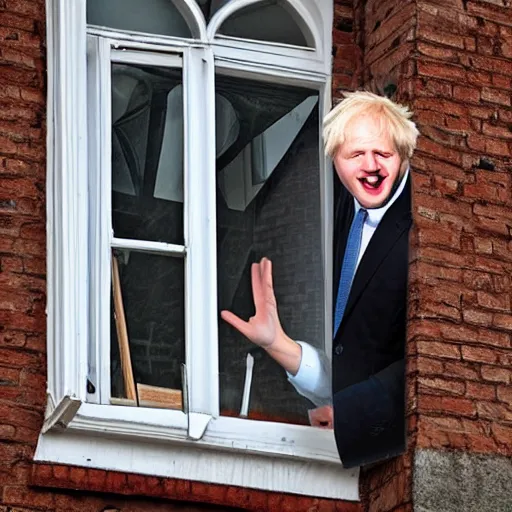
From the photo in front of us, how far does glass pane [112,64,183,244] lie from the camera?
8859 millimetres

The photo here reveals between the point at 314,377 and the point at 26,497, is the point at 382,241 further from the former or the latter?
the point at 26,497

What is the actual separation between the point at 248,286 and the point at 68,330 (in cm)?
95

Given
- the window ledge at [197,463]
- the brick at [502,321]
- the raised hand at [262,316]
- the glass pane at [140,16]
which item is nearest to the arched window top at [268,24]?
the glass pane at [140,16]

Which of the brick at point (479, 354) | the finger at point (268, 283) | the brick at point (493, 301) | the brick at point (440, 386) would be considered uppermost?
the finger at point (268, 283)

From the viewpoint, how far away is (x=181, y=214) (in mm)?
8906

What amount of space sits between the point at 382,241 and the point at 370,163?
36 centimetres

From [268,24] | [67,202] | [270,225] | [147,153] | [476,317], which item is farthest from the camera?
[268,24]

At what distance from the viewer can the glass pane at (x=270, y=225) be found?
8844 millimetres

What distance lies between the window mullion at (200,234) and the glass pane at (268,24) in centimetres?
28

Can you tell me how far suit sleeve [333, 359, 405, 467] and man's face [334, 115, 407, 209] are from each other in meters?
0.78

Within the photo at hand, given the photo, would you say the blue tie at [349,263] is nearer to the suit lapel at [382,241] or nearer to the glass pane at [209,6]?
the suit lapel at [382,241]

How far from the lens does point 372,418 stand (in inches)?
344

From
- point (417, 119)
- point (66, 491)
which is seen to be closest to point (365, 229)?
point (417, 119)

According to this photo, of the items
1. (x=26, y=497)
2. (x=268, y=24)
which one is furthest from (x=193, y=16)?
(x=26, y=497)
